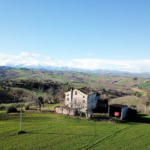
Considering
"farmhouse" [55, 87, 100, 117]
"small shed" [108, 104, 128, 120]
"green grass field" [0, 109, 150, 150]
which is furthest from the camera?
"farmhouse" [55, 87, 100, 117]

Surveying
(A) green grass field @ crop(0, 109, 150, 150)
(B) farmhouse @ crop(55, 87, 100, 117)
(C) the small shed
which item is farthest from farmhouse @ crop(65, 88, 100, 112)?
(A) green grass field @ crop(0, 109, 150, 150)

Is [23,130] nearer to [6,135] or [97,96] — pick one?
[6,135]

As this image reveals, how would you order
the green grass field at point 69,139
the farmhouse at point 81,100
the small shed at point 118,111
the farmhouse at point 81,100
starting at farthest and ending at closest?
the farmhouse at point 81,100 < the farmhouse at point 81,100 < the small shed at point 118,111 < the green grass field at point 69,139

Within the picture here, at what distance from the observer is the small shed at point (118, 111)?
3603 cm

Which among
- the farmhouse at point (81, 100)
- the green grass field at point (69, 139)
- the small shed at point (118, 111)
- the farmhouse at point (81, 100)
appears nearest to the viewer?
the green grass field at point (69, 139)

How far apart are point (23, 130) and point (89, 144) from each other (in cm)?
1095

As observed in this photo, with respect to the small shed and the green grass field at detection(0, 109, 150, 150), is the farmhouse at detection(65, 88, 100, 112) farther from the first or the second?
the green grass field at detection(0, 109, 150, 150)

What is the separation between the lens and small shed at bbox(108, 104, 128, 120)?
36.0 metres

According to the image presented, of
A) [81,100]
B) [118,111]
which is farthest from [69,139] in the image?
[81,100]

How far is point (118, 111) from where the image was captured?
1537 inches

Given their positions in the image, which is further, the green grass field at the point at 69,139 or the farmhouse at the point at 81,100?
the farmhouse at the point at 81,100

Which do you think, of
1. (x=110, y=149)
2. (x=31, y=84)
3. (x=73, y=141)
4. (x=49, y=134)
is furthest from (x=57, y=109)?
(x=31, y=84)

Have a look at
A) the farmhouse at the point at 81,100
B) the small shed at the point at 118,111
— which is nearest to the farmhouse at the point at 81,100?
the farmhouse at the point at 81,100

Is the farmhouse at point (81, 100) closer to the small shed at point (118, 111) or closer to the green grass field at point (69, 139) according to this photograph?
the small shed at point (118, 111)
